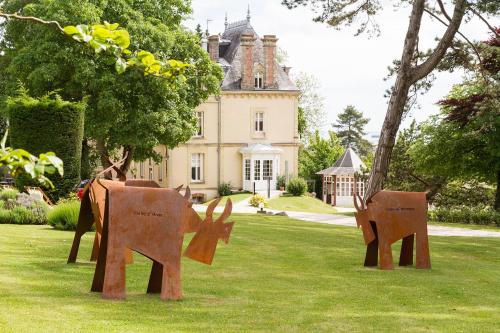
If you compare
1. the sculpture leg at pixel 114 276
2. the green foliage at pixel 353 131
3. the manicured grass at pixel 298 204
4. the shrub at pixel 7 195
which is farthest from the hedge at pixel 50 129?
the green foliage at pixel 353 131

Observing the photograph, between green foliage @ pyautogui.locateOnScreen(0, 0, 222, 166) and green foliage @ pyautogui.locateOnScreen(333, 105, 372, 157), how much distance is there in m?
52.7

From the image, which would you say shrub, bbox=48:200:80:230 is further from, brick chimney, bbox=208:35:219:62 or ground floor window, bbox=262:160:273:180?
brick chimney, bbox=208:35:219:62

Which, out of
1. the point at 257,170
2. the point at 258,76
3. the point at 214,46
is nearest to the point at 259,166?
the point at 257,170

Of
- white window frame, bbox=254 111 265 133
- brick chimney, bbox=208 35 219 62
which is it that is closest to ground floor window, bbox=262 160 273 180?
white window frame, bbox=254 111 265 133

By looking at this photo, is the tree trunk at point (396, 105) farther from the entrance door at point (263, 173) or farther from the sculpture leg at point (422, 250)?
the entrance door at point (263, 173)

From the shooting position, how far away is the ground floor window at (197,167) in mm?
53625

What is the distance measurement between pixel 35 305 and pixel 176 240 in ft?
5.61

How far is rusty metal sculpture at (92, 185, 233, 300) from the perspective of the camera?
888cm

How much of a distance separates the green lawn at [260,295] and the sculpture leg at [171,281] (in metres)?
0.15

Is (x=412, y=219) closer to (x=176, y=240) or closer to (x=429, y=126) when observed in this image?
(x=176, y=240)

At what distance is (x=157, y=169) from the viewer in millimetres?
57031

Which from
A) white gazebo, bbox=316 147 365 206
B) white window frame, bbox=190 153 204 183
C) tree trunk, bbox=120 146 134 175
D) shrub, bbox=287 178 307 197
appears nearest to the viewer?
tree trunk, bbox=120 146 134 175

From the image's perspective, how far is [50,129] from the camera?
24406 mm

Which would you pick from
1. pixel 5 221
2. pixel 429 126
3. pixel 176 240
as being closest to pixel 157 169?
pixel 429 126
